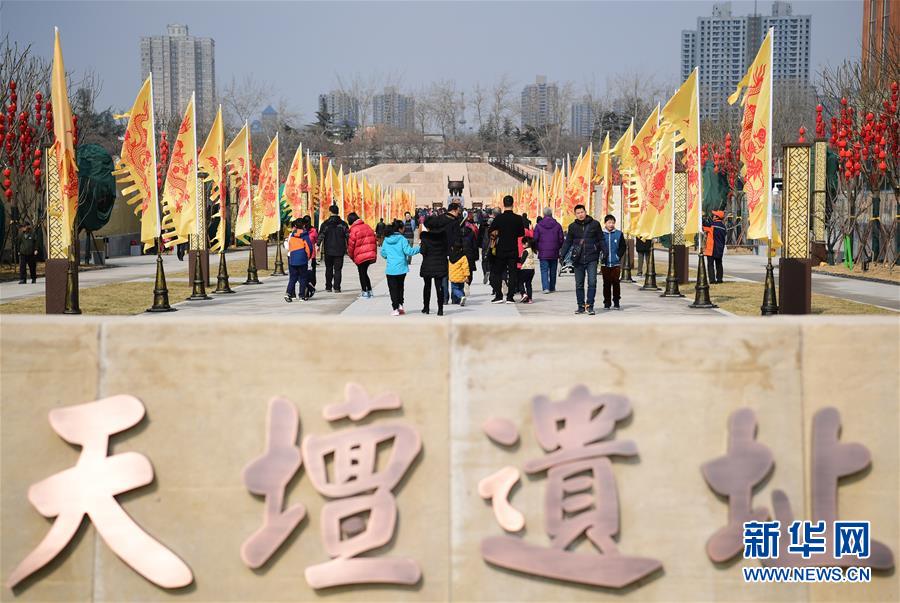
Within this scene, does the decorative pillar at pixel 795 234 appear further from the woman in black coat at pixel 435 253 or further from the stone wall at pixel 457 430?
the stone wall at pixel 457 430

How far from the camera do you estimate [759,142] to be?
1598 centimetres

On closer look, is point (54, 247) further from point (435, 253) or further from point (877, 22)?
point (877, 22)

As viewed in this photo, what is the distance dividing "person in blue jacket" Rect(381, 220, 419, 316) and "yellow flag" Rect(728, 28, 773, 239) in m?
4.88

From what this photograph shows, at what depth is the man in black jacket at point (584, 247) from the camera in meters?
17.0

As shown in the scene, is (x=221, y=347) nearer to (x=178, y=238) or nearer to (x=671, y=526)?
(x=671, y=526)

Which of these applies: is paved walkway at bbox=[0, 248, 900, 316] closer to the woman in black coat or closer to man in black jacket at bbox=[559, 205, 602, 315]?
man in black jacket at bbox=[559, 205, 602, 315]

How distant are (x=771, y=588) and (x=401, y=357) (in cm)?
197

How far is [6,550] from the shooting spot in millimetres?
5379

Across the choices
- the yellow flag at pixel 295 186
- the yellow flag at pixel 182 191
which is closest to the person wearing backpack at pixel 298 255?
the yellow flag at pixel 182 191

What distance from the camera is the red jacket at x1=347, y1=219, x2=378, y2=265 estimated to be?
65.5 feet

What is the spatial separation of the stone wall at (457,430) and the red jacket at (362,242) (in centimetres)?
1445

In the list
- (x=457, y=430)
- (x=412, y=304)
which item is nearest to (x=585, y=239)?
(x=412, y=304)

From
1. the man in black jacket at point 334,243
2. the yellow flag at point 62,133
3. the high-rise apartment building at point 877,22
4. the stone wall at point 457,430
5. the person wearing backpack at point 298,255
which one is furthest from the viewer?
the high-rise apartment building at point 877,22

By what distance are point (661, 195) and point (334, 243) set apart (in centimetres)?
640
